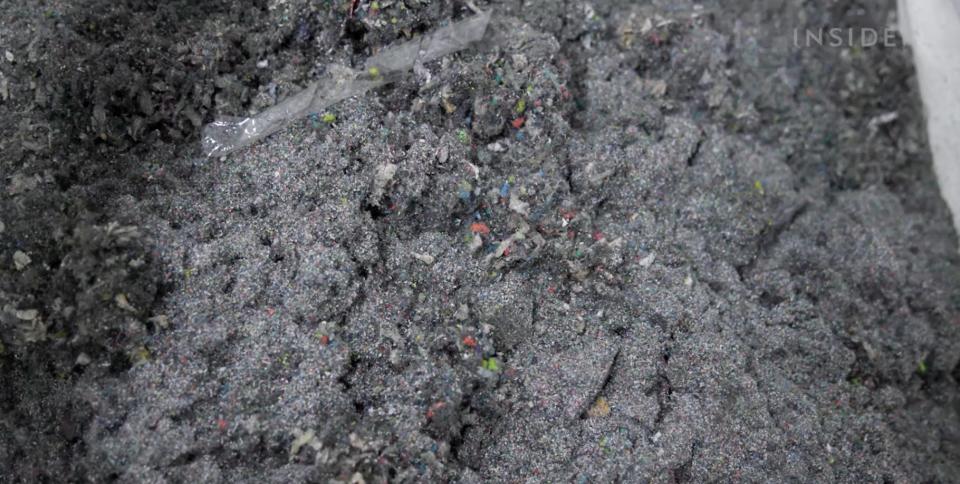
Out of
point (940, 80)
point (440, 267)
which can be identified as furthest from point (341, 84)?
point (940, 80)

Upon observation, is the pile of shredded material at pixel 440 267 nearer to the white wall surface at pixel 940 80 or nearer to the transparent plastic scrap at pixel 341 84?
the transparent plastic scrap at pixel 341 84

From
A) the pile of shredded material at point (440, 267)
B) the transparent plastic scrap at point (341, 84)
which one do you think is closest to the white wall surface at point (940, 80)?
the pile of shredded material at point (440, 267)

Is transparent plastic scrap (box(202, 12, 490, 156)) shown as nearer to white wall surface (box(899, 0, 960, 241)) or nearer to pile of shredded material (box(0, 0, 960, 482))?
pile of shredded material (box(0, 0, 960, 482))

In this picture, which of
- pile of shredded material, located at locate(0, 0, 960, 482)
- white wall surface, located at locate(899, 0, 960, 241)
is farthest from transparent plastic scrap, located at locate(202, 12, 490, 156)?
white wall surface, located at locate(899, 0, 960, 241)

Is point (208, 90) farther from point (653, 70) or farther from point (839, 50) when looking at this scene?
point (839, 50)

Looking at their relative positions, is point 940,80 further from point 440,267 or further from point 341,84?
point 341,84

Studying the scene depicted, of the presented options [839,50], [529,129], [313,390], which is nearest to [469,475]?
[313,390]

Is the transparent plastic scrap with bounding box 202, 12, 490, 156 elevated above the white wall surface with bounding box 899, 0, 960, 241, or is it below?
above
